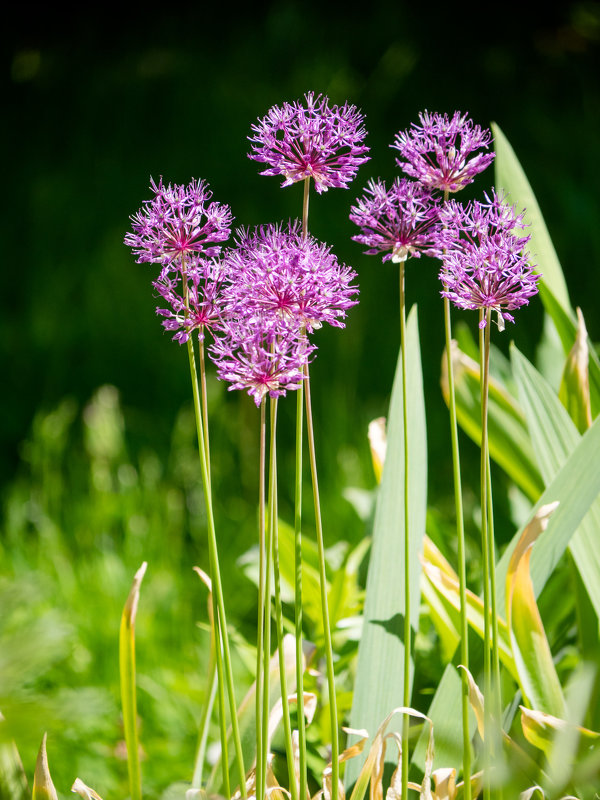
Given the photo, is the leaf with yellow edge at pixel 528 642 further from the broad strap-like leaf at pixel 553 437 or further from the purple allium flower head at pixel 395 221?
the purple allium flower head at pixel 395 221

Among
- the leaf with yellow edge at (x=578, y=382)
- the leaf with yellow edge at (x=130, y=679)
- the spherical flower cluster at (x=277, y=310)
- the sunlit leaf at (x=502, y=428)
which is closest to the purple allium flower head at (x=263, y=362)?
the spherical flower cluster at (x=277, y=310)

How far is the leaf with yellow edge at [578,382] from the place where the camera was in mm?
1134

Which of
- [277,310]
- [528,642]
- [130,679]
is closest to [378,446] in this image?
[528,642]

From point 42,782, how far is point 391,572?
424 mm

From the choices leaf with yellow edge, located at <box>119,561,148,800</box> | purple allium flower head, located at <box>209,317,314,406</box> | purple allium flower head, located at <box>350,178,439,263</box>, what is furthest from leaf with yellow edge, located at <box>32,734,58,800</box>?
purple allium flower head, located at <box>350,178,439,263</box>

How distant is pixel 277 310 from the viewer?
2.05ft

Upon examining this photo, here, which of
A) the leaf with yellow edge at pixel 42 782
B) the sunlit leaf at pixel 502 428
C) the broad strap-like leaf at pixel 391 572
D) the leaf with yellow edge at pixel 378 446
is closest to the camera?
the leaf with yellow edge at pixel 42 782

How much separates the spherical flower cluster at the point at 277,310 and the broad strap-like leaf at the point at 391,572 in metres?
0.38

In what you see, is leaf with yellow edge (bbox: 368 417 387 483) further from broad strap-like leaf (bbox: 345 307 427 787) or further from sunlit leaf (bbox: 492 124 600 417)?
sunlit leaf (bbox: 492 124 600 417)

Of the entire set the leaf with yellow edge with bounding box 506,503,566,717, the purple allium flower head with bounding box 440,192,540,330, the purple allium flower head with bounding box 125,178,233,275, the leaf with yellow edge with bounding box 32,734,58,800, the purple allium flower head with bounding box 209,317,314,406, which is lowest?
the leaf with yellow edge with bounding box 32,734,58,800

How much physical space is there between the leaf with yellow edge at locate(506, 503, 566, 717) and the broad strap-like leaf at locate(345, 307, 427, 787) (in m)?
0.12

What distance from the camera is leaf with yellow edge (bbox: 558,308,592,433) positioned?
1134 millimetres

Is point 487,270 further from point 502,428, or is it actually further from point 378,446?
point 502,428

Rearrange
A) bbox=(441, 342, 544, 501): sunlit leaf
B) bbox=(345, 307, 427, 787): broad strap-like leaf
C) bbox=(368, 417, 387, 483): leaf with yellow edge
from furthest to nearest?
bbox=(441, 342, 544, 501): sunlit leaf < bbox=(368, 417, 387, 483): leaf with yellow edge < bbox=(345, 307, 427, 787): broad strap-like leaf
